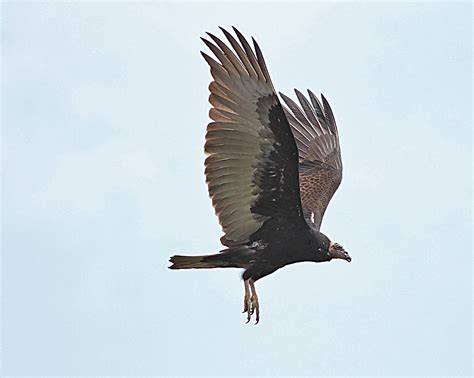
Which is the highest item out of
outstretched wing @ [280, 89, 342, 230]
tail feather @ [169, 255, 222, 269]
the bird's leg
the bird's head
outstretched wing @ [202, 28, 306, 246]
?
outstretched wing @ [280, 89, 342, 230]

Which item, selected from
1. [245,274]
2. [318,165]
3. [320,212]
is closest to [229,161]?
[245,274]

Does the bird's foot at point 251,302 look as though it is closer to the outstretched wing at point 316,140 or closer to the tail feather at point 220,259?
the tail feather at point 220,259

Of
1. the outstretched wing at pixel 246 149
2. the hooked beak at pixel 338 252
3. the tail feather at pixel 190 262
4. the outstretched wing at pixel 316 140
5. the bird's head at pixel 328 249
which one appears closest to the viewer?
the outstretched wing at pixel 246 149

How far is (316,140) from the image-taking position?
17375 millimetres

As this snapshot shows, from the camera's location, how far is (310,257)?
13852 mm

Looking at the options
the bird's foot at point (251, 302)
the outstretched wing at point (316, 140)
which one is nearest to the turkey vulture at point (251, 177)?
the bird's foot at point (251, 302)

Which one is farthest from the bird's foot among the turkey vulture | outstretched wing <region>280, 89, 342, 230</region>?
outstretched wing <region>280, 89, 342, 230</region>

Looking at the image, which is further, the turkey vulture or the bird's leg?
the bird's leg

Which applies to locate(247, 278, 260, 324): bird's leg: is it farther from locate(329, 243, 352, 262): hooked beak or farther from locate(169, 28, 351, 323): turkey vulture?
locate(329, 243, 352, 262): hooked beak

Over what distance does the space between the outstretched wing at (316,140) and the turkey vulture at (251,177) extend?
8.83 ft

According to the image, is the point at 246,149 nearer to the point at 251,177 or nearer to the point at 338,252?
the point at 251,177

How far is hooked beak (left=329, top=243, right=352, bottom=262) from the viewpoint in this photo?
1410 cm

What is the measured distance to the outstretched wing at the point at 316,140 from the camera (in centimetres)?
1683

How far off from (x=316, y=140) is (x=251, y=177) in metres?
4.15
